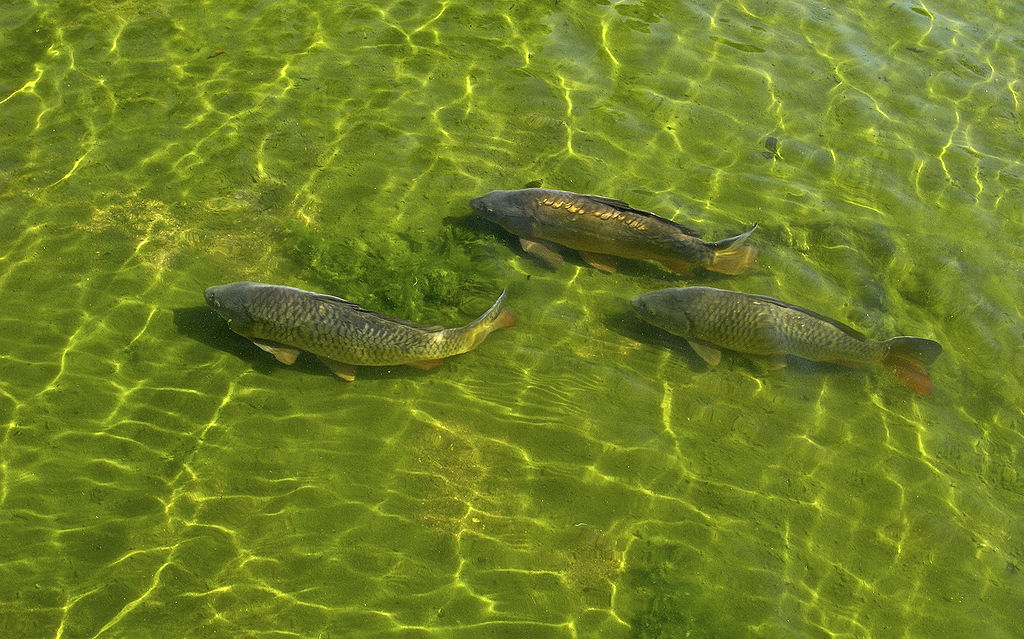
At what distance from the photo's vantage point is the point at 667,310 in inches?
258

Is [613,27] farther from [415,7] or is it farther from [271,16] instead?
[271,16]

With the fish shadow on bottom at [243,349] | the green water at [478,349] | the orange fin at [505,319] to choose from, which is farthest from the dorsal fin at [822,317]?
the fish shadow on bottom at [243,349]

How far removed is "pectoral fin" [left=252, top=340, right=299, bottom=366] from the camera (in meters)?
6.02

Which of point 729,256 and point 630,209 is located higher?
point 630,209

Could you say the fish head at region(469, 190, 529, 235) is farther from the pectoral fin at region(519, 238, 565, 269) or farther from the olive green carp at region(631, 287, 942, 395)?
the olive green carp at region(631, 287, 942, 395)

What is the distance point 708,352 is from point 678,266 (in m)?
0.96

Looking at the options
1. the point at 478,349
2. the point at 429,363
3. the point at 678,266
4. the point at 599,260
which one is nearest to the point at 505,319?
the point at 478,349

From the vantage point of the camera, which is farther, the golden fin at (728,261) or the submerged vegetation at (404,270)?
the golden fin at (728,261)

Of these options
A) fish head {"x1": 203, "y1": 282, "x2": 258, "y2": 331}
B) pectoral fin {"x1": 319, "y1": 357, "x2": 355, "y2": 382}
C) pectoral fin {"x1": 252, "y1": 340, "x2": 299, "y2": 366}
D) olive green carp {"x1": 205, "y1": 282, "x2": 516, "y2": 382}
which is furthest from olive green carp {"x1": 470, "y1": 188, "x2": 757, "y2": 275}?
fish head {"x1": 203, "y1": 282, "x2": 258, "y2": 331}

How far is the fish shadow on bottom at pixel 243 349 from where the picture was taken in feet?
20.4

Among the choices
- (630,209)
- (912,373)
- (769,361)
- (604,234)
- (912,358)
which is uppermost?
(630,209)

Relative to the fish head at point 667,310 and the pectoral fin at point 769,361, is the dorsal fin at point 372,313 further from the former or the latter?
the pectoral fin at point 769,361

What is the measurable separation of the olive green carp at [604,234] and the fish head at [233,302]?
8.32ft

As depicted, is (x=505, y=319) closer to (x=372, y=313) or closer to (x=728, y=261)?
(x=372, y=313)
